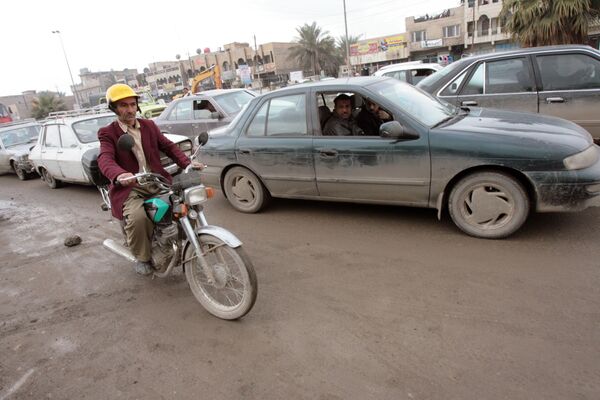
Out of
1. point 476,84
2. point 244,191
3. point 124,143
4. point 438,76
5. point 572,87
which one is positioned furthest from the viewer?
point 438,76

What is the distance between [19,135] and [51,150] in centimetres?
449

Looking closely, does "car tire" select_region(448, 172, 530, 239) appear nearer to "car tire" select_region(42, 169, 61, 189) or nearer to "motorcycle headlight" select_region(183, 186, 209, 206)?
"motorcycle headlight" select_region(183, 186, 209, 206)

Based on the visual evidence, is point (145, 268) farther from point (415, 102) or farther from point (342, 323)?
point (415, 102)

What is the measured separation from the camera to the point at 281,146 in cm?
488

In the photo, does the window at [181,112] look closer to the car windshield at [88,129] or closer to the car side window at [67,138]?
the car windshield at [88,129]

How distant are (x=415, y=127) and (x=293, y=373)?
8.84 ft

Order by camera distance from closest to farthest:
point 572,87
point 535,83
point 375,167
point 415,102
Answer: point 375,167, point 415,102, point 572,87, point 535,83

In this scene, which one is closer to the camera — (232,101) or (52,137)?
(52,137)

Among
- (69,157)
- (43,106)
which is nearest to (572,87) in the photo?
(69,157)

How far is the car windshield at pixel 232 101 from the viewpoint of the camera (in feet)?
31.0

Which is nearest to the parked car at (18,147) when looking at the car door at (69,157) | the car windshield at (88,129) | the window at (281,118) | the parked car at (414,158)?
the car door at (69,157)

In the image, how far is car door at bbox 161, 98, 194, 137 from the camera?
9761 millimetres

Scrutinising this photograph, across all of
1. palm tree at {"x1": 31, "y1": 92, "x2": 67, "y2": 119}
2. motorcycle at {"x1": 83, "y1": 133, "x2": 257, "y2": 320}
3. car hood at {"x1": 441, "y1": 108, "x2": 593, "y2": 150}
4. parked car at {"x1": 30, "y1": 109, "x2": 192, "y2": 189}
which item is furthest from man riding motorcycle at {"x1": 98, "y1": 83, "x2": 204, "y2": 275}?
palm tree at {"x1": 31, "y1": 92, "x2": 67, "y2": 119}

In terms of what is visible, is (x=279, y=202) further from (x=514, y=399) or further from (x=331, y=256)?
(x=514, y=399)
